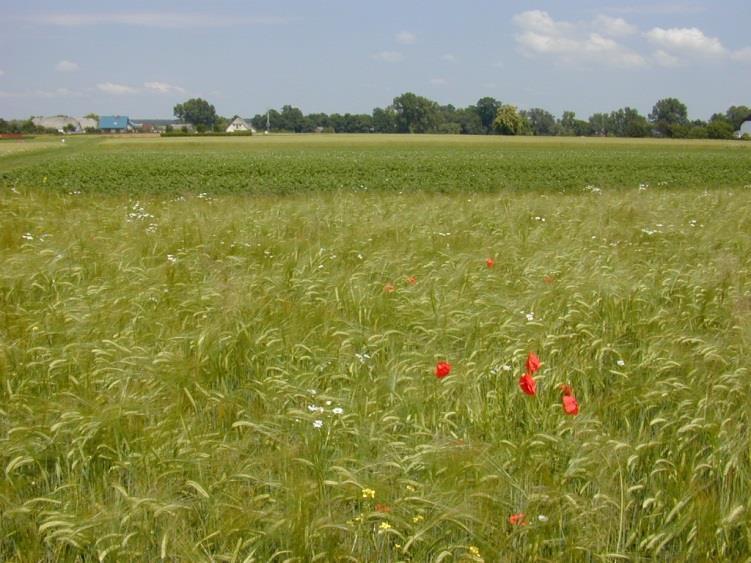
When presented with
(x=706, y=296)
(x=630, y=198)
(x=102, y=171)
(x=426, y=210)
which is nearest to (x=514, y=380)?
(x=706, y=296)

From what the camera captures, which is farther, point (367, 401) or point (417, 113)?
point (417, 113)

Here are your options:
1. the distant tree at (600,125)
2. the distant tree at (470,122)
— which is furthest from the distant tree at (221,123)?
the distant tree at (600,125)

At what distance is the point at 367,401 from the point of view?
12.1 ft

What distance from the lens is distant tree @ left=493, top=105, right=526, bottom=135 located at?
104m

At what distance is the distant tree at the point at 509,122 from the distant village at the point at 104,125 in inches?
1384

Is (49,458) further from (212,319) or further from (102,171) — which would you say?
(102,171)

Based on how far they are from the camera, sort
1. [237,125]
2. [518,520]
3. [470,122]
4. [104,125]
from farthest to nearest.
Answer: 1. [104,125]
2. [470,122]
3. [237,125]
4. [518,520]

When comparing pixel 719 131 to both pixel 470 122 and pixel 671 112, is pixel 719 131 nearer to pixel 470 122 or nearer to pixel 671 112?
pixel 671 112

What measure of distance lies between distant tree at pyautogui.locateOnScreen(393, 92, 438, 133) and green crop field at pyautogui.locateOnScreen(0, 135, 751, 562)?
114 meters

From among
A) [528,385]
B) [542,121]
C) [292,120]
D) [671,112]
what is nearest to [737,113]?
[671,112]

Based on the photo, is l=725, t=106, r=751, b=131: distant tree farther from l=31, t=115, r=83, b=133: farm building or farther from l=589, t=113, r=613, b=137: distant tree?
l=31, t=115, r=83, b=133: farm building

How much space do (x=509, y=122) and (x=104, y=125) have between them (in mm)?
81151

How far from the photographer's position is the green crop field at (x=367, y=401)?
9.03ft

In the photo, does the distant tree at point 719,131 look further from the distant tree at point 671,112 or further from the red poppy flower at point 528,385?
the red poppy flower at point 528,385
